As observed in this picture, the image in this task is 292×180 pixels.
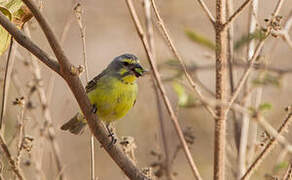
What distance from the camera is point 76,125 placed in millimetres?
4371

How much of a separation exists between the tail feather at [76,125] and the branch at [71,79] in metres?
1.77

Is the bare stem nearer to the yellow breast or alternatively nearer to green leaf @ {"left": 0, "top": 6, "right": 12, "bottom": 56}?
green leaf @ {"left": 0, "top": 6, "right": 12, "bottom": 56}

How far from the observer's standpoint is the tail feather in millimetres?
4312

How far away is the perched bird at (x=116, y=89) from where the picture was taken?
397cm

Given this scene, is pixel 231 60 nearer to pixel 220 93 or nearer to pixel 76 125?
pixel 220 93

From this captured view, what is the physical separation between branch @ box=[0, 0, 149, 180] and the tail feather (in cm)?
177

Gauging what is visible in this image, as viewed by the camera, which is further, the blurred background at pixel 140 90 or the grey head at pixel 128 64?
the blurred background at pixel 140 90

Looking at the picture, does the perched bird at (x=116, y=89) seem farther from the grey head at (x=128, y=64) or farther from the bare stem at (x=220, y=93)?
the bare stem at (x=220, y=93)

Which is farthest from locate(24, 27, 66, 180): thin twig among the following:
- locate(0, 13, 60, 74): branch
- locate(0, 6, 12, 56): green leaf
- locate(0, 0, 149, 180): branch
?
locate(0, 13, 60, 74): branch

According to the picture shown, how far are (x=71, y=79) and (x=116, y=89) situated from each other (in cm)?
187

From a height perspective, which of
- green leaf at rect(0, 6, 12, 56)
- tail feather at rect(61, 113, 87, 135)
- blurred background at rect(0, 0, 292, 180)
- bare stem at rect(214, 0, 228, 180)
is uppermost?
blurred background at rect(0, 0, 292, 180)

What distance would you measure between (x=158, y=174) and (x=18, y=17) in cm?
141

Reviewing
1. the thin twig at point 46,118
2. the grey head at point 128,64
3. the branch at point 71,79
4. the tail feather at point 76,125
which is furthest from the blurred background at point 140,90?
the branch at point 71,79

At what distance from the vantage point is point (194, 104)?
3.63 m
